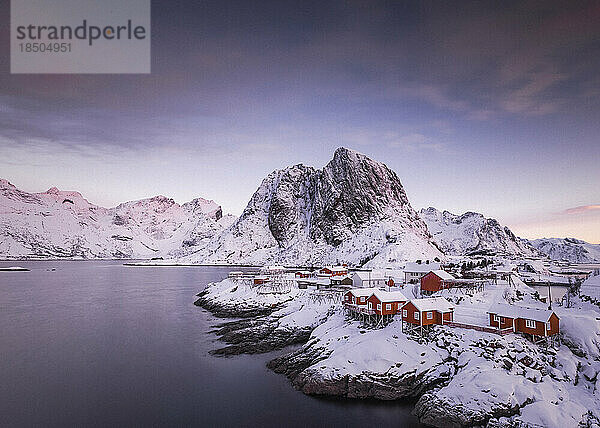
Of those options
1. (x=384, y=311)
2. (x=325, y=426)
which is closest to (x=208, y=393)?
(x=325, y=426)

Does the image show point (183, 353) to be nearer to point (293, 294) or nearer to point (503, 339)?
point (293, 294)

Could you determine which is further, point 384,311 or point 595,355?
point 384,311

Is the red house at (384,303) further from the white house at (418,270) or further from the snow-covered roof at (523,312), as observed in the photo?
the white house at (418,270)

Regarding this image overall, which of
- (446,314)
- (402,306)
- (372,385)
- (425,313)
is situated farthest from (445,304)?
(372,385)

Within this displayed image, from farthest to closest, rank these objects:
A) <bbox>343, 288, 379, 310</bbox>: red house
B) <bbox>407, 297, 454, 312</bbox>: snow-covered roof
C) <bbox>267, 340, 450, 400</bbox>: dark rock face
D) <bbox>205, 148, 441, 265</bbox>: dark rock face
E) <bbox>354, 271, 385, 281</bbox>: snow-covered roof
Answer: <bbox>205, 148, 441, 265</bbox>: dark rock face < <bbox>354, 271, 385, 281</bbox>: snow-covered roof < <bbox>343, 288, 379, 310</bbox>: red house < <bbox>407, 297, 454, 312</bbox>: snow-covered roof < <bbox>267, 340, 450, 400</bbox>: dark rock face

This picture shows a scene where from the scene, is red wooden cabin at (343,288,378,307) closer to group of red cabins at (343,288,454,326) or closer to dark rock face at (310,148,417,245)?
group of red cabins at (343,288,454,326)

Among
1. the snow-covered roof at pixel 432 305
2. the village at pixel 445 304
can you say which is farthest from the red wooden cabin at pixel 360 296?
the snow-covered roof at pixel 432 305

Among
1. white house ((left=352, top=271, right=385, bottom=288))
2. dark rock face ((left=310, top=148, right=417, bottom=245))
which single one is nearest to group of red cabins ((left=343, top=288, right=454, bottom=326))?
white house ((left=352, top=271, right=385, bottom=288))
